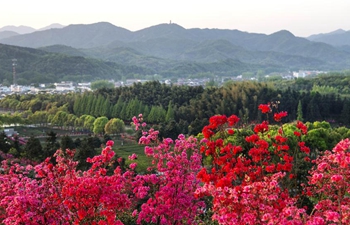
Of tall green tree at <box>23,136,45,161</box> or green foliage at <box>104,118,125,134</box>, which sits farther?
green foliage at <box>104,118,125,134</box>

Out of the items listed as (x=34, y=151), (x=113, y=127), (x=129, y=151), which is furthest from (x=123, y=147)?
(x=34, y=151)

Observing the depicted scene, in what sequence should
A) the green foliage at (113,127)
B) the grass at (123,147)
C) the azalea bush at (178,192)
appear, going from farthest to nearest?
the green foliage at (113,127)
the grass at (123,147)
the azalea bush at (178,192)

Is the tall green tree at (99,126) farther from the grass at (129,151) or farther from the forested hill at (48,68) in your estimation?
the forested hill at (48,68)

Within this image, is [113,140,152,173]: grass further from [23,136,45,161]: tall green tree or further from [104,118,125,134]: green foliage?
[23,136,45,161]: tall green tree

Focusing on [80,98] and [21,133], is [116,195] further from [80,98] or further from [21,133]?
[80,98]

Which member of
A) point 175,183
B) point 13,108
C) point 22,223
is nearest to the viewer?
point 22,223

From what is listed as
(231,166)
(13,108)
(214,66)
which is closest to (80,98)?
(13,108)

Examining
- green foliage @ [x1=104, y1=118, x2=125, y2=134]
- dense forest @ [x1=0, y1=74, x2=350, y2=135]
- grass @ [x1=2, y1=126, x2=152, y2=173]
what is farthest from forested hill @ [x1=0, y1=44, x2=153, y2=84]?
green foliage @ [x1=104, y1=118, x2=125, y2=134]

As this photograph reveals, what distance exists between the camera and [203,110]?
163 ft

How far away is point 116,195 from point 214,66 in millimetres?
181769

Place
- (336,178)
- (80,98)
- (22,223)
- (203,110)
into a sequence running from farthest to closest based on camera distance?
(80,98), (203,110), (22,223), (336,178)

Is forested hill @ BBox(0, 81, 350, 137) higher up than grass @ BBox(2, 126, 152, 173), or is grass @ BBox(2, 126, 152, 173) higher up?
forested hill @ BBox(0, 81, 350, 137)

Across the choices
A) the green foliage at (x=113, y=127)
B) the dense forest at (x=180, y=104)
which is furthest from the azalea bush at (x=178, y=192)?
the dense forest at (x=180, y=104)

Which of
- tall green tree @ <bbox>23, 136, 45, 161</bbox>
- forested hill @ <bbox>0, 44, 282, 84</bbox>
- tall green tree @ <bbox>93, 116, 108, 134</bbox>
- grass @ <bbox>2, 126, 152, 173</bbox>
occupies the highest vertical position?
forested hill @ <bbox>0, 44, 282, 84</bbox>
